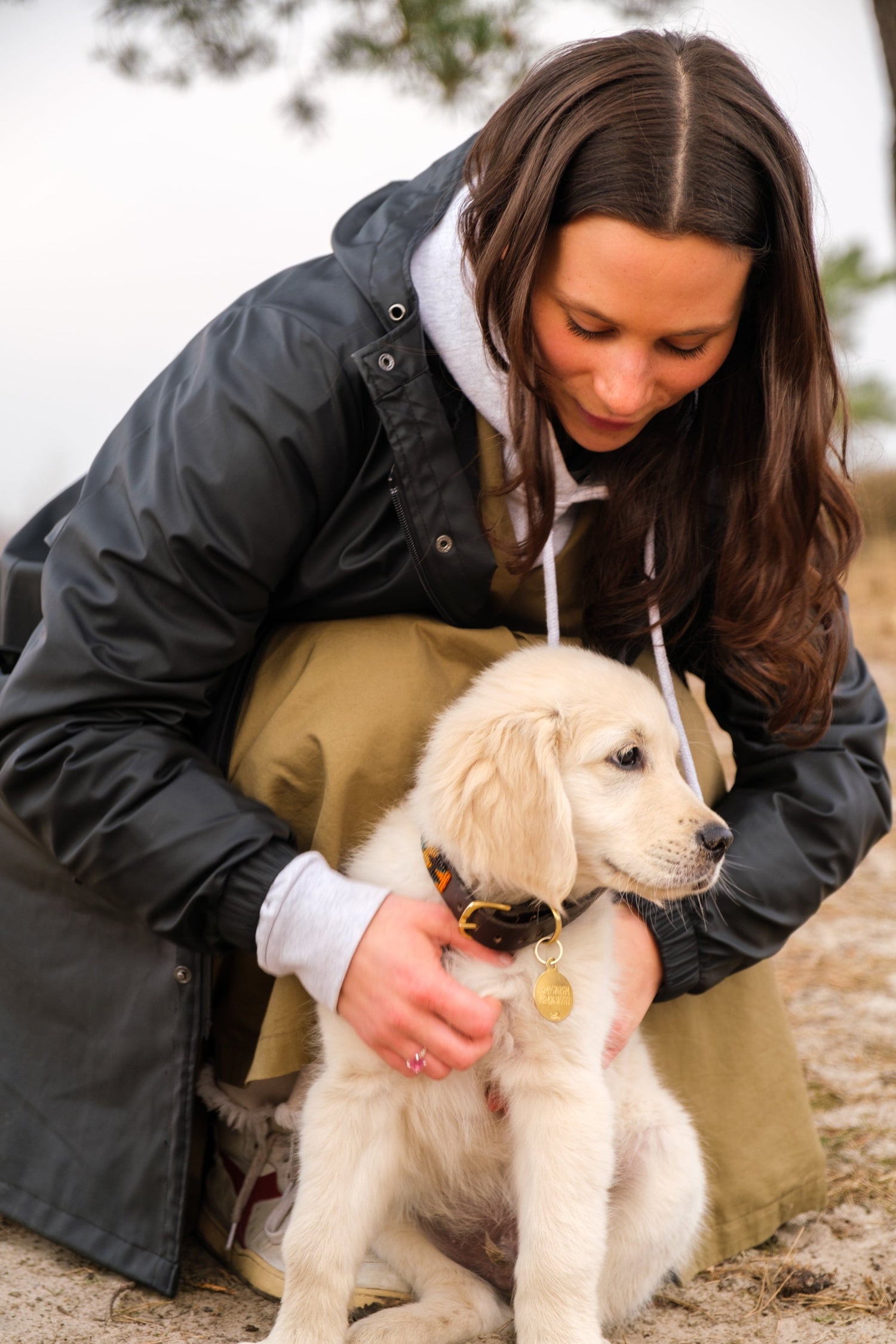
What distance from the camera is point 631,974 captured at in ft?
6.26

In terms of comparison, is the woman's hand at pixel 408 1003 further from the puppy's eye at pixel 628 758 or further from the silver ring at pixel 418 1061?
the puppy's eye at pixel 628 758

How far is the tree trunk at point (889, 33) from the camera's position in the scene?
4.22m

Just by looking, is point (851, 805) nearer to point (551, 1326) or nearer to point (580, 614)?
point (580, 614)

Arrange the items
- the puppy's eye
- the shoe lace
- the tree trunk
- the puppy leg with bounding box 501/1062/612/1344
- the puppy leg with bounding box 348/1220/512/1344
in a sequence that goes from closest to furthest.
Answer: the puppy leg with bounding box 501/1062/612/1344
the puppy leg with bounding box 348/1220/512/1344
the puppy's eye
the shoe lace
the tree trunk

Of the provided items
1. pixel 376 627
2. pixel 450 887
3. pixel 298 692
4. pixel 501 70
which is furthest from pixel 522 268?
pixel 501 70

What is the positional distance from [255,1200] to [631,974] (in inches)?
27.4

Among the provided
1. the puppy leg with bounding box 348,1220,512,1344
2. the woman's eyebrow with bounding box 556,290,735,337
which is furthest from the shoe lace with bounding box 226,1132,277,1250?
the woman's eyebrow with bounding box 556,290,735,337

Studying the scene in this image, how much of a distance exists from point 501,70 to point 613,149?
135 inches

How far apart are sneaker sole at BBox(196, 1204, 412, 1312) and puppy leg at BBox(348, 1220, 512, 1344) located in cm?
5

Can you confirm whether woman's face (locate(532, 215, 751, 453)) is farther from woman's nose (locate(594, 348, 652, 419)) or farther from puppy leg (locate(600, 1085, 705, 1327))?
puppy leg (locate(600, 1085, 705, 1327))

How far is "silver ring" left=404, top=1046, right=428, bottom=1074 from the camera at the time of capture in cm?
160

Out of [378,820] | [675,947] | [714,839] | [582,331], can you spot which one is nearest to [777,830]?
[675,947]

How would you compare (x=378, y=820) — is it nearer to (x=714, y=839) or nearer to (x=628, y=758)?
(x=628, y=758)

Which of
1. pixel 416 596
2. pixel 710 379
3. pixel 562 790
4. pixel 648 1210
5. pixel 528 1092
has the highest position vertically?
pixel 710 379
